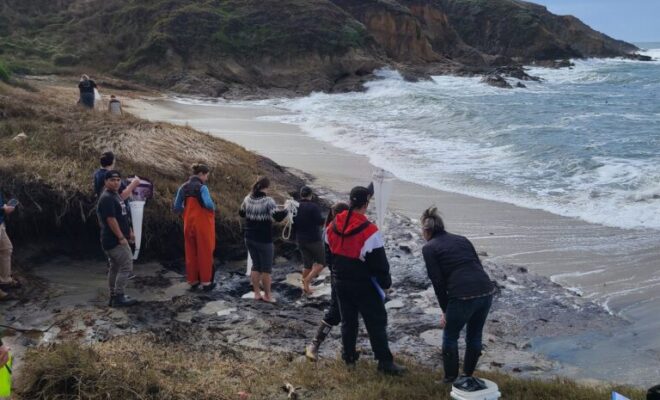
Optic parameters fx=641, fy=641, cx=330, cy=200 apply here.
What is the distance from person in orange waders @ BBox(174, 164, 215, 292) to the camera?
787 centimetres

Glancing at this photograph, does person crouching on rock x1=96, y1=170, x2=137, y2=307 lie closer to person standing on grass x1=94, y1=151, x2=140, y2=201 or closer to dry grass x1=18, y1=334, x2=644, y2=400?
person standing on grass x1=94, y1=151, x2=140, y2=201

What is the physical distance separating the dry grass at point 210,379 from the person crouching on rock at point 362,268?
31 cm

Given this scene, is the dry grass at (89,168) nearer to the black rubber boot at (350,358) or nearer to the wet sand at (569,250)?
the wet sand at (569,250)

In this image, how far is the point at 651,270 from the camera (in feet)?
28.7

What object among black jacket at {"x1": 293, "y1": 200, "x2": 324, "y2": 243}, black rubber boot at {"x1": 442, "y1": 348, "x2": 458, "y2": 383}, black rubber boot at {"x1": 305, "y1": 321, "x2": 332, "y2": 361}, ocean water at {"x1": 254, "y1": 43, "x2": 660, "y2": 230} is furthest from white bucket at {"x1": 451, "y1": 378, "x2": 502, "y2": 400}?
ocean water at {"x1": 254, "y1": 43, "x2": 660, "y2": 230}

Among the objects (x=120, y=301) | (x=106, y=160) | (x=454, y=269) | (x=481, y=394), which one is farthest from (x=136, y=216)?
(x=481, y=394)

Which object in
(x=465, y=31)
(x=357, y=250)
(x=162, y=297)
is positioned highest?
(x=465, y=31)

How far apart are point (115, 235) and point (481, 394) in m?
4.26

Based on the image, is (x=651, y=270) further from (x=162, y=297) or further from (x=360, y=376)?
(x=162, y=297)

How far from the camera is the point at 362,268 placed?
18.2ft

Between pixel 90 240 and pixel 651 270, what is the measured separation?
7736 mm

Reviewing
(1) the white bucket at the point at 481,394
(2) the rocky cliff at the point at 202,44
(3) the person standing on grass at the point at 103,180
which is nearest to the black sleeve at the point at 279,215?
(3) the person standing on grass at the point at 103,180

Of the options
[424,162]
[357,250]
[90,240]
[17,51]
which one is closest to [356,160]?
[424,162]

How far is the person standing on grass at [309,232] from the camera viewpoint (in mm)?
8133
